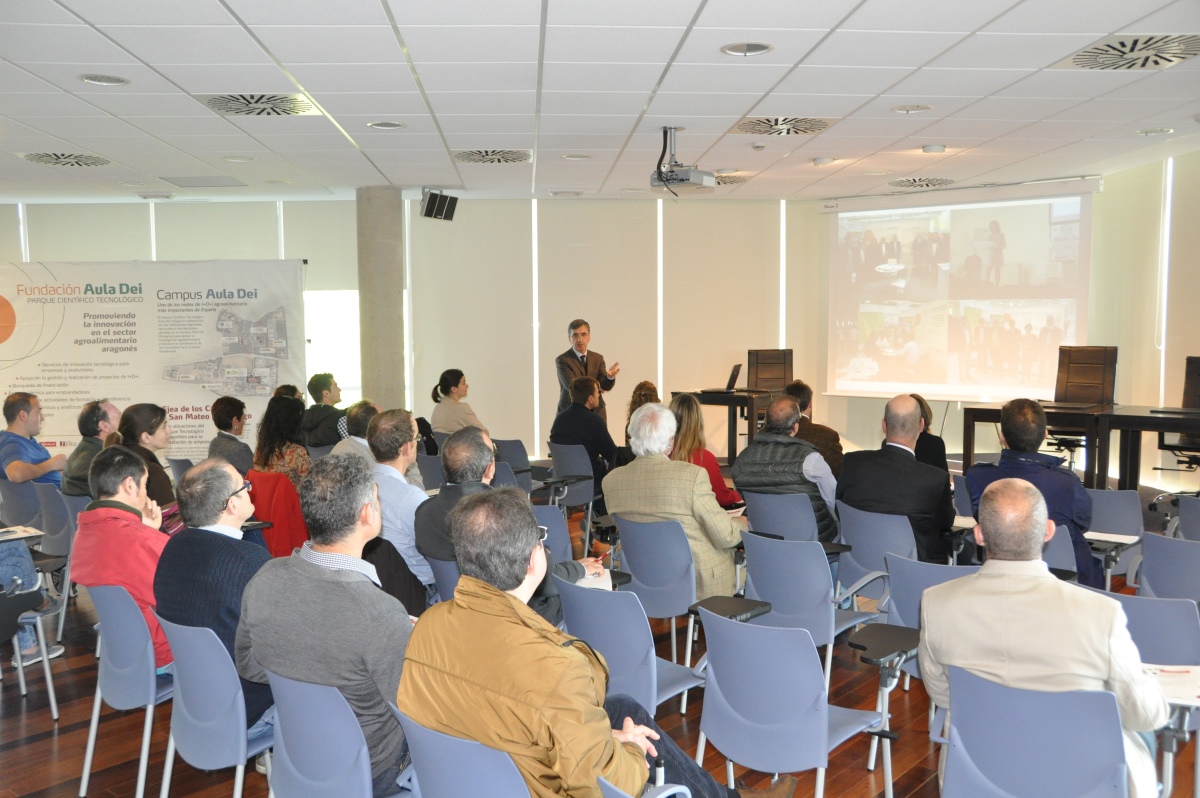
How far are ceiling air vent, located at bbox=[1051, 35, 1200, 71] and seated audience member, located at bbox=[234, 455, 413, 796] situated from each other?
451cm

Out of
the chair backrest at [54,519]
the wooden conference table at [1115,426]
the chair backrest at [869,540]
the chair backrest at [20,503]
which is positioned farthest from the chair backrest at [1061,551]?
the chair backrest at [20,503]

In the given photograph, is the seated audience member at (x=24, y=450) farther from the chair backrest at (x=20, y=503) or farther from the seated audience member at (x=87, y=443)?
the seated audience member at (x=87, y=443)

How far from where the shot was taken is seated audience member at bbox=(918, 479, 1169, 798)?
2.22 metres

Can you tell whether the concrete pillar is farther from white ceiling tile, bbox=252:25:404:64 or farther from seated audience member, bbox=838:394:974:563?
seated audience member, bbox=838:394:974:563

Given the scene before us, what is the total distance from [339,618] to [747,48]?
373cm

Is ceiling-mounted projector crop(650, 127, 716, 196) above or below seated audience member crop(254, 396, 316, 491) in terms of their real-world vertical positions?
above

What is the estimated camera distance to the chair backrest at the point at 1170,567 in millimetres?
3633

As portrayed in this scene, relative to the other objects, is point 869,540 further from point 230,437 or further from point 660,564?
point 230,437

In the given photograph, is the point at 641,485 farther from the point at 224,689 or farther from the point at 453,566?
the point at 224,689

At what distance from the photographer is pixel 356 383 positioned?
1109cm

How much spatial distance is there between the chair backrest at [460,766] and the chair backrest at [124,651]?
5.04 feet

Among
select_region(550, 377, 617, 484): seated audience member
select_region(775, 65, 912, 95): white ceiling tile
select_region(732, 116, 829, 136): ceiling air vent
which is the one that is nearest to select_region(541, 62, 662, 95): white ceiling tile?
select_region(775, 65, 912, 95): white ceiling tile

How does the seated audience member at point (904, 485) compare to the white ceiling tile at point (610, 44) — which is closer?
the seated audience member at point (904, 485)

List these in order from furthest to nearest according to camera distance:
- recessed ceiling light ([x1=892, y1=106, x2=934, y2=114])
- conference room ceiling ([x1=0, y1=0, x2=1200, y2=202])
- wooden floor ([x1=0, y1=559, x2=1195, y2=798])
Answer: recessed ceiling light ([x1=892, y1=106, x2=934, y2=114]) → conference room ceiling ([x1=0, y1=0, x2=1200, y2=202]) → wooden floor ([x1=0, y1=559, x2=1195, y2=798])
